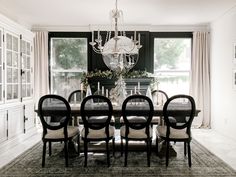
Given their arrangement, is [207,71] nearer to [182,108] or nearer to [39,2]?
[182,108]

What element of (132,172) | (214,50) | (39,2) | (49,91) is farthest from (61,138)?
(214,50)

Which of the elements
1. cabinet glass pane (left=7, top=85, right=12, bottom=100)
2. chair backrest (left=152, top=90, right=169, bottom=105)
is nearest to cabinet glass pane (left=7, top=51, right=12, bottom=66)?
cabinet glass pane (left=7, top=85, right=12, bottom=100)

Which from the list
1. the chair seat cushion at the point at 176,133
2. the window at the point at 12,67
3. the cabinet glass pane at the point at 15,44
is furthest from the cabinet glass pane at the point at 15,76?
the chair seat cushion at the point at 176,133

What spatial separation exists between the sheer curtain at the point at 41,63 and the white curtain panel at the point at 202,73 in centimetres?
367

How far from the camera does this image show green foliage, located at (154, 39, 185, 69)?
730 cm

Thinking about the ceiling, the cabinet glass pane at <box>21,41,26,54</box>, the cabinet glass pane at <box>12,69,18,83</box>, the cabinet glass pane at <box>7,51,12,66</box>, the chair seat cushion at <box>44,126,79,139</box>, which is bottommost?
the chair seat cushion at <box>44,126,79,139</box>

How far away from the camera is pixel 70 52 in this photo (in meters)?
7.31

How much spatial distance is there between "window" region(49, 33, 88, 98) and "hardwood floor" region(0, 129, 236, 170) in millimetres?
1539

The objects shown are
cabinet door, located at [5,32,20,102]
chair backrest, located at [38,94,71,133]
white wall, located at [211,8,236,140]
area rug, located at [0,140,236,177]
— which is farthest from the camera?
white wall, located at [211,8,236,140]

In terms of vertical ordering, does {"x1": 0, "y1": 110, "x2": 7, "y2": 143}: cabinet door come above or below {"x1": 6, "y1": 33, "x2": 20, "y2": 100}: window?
below

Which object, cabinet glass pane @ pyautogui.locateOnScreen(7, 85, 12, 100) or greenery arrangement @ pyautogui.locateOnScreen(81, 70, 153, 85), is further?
greenery arrangement @ pyautogui.locateOnScreen(81, 70, 153, 85)

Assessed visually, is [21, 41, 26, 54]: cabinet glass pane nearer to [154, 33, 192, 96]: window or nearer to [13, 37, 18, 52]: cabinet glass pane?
[13, 37, 18, 52]: cabinet glass pane

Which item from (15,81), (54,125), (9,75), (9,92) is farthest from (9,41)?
(54,125)

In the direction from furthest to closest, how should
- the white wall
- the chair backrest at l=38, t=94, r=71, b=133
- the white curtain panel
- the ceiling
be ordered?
1. the white curtain panel
2. the white wall
3. the ceiling
4. the chair backrest at l=38, t=94, r=71, b=133
